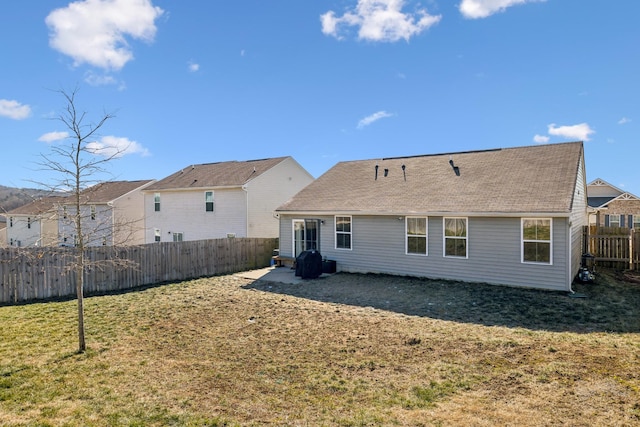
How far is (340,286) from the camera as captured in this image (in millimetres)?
13086

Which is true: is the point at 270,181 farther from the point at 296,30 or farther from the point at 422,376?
the point at 422,376

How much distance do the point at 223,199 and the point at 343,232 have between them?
9.70m

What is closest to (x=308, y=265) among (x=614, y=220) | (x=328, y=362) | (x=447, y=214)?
(x=447, y=214)

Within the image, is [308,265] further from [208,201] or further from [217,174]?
[217,174]

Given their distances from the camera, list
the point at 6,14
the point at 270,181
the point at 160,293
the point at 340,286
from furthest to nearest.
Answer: the point at 270,181, the point at 340,286, the point at 160,293, the point at 6,14

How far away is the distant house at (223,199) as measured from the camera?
2198 centimetres

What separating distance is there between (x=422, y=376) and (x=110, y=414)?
4.15 metres

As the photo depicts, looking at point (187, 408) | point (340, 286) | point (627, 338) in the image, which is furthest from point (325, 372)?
point (340, 286)

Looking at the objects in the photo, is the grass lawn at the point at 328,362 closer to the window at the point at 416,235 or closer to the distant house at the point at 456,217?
the distant house at the point at 456,217

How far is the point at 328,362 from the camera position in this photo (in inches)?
243

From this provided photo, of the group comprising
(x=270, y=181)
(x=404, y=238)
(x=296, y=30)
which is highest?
(x=296, y=30)

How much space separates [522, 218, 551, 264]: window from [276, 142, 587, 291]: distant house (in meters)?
0.03

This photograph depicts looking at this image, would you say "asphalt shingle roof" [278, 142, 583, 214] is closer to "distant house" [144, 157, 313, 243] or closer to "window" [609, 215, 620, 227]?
"distant house" [144, 157, 313, 243]

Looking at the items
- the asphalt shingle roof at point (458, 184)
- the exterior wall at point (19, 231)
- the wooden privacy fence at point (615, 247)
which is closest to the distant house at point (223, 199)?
the asphalt shingle roof at point (458, 184)
